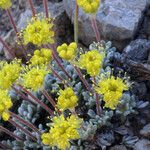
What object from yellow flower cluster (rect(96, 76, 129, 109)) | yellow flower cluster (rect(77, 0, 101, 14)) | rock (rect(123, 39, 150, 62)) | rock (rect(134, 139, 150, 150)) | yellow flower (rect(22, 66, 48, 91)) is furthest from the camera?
rock (rect(123, 39, 150, 62))

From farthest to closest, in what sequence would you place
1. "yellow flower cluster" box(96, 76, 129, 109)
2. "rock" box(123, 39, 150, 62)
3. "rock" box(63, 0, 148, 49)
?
"rock" box(63, 0, 148, 49) < "rock" box(123, 39, 150, 62) < "yellow flower cluster" box(96, 76, 129, 109)

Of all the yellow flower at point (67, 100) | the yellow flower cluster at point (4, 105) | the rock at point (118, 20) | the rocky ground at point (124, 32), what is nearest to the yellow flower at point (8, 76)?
the yellow flower cluster at point (4, 105)

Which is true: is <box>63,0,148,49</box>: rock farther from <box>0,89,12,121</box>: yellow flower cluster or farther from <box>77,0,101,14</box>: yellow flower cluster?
<box>0,89,12,121</box>: yellow flower cluster

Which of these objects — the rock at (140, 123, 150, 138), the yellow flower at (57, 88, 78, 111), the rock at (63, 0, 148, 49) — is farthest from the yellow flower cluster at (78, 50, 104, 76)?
the rock at (63, 0, 148, 49)

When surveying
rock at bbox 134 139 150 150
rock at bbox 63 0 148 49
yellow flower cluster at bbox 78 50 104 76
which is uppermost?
rock at bbox 63 0 148 49

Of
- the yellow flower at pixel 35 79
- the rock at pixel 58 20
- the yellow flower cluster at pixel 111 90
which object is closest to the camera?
the yellow flower cluster at pixel 111 90

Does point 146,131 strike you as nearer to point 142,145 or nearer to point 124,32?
point 142,145

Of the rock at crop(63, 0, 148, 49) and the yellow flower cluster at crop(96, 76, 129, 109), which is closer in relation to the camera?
the yellow flower cluster at crop(96, 76, 129, 109)

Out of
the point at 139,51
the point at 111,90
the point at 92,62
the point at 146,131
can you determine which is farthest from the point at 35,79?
the point at 139,51

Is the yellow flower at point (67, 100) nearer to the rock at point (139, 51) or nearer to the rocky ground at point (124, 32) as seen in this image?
the rocky ground at point (124, 32)
